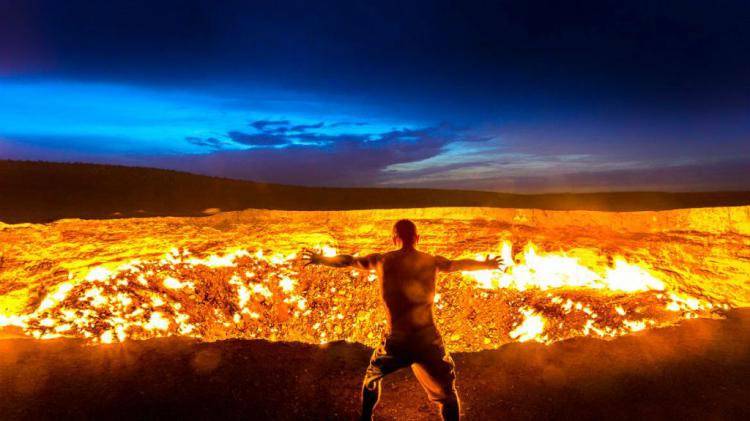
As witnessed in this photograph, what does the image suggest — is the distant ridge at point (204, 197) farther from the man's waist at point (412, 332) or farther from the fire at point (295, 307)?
the man's waist at point (412, 332)

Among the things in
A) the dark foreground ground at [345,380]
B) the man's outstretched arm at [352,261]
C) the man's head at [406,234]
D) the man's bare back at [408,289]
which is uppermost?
the man's head at [406,234]

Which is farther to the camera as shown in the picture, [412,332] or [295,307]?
[295,307]

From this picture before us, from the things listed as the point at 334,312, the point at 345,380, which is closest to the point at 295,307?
the point at 334,312

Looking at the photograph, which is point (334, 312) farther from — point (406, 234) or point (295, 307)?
point (406, 234)

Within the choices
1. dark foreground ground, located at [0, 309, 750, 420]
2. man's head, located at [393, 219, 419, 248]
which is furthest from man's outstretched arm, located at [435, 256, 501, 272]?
dark foreground ground, located at [0, 309, 750, 420]

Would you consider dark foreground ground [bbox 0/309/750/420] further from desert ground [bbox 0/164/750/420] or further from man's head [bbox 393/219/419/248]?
man's head [bbox 393/219/419/248]

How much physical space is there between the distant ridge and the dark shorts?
11.1ft

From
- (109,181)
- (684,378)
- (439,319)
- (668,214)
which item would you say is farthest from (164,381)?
(668,214)

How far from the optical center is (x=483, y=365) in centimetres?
675

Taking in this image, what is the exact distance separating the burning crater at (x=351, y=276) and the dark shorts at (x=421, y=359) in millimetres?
2929

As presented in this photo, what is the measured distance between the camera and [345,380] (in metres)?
6.25

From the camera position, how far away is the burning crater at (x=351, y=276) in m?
6.56

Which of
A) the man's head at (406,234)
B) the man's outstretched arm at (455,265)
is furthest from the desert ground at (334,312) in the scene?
the man's head at (406,234)

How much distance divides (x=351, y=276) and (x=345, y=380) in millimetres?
1681
